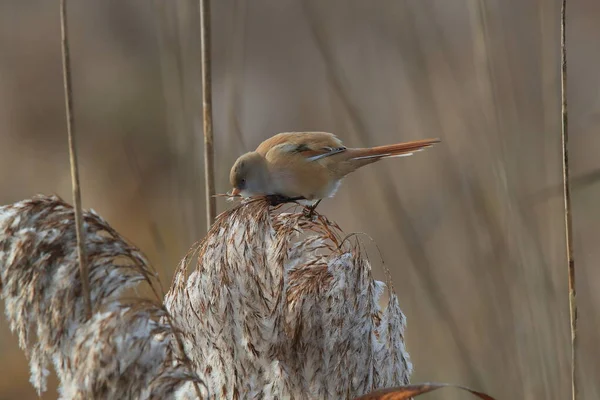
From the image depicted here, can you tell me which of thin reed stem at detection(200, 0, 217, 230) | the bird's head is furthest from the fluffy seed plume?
the bird's head

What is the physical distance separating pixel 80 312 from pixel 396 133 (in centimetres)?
351

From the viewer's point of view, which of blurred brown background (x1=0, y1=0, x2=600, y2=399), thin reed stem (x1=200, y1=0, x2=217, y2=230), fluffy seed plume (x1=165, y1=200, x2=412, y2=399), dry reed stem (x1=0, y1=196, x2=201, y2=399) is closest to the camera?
dry reed stem (x1=0, y1=196, x2=201, y2=399)

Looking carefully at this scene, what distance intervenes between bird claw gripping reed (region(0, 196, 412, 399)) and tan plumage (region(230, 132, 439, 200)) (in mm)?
624

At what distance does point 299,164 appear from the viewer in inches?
89.4

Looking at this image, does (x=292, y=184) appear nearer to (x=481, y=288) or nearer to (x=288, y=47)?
(x=481, y=288)

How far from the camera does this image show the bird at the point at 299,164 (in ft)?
7.09

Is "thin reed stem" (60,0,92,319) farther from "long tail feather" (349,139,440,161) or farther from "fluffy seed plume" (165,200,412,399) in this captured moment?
"long tail feather" (349,139,440,161)

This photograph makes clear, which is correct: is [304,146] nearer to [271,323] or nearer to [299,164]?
[299,164]

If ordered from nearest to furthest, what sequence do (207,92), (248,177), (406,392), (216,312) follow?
(406,392), (216,312), (207,92), (248,177)

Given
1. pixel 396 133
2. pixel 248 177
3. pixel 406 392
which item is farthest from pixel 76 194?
pixel 396 133

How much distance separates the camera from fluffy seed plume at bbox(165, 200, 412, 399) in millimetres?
1312

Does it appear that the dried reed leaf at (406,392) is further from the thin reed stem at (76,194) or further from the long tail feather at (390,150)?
the long tail feather at (390,150)

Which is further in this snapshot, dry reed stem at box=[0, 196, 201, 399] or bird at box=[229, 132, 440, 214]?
bird at box=[229, 132, 440, 214]

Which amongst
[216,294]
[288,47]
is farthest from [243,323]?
[288,47]
